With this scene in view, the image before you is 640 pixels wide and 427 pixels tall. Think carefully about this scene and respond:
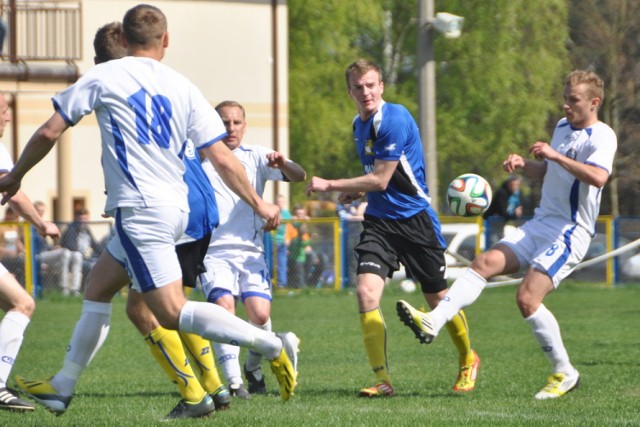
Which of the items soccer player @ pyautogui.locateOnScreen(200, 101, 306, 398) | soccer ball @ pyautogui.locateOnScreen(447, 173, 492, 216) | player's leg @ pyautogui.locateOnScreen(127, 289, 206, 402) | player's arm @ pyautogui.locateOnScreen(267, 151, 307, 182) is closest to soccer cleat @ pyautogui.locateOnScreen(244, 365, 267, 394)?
soccer player @ pyautogui.locateOnScreen(200, 101, 306, 398)

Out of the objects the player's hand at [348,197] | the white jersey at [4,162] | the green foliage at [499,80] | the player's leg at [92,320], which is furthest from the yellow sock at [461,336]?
the green foliage at [499,80]

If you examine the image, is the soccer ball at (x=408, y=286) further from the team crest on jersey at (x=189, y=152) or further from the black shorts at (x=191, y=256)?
the team crest on jersey at (x=189, y=152)

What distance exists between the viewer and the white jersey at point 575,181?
778 centimetres

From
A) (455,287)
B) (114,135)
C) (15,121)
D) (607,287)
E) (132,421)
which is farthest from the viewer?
(15,121)

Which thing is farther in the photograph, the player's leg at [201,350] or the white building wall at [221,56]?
the white building wall at [221,56]

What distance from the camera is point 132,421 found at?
21.5ft

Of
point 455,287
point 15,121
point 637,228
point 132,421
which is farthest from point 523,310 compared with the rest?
point 15,121

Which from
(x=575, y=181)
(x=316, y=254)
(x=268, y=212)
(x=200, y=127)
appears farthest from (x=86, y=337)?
(x=316, y=254)

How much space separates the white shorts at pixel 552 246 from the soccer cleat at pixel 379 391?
1165 mm

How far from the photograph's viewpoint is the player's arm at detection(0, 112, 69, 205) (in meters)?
5.91

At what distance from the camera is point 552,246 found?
7.87 m

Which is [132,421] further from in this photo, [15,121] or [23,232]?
[15,121]

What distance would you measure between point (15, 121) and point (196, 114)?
23.7 m

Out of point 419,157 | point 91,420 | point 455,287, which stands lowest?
point 91,420
